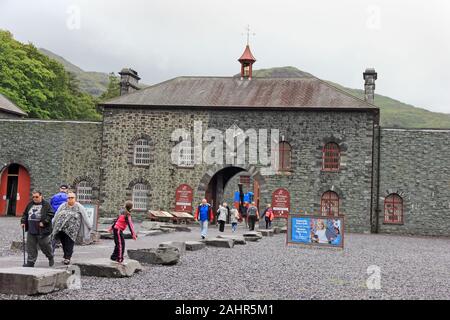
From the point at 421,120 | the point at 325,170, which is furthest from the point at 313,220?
the point at 421,120

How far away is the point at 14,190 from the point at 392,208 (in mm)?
21428

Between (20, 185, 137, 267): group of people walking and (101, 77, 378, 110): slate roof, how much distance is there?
20310 millimetres

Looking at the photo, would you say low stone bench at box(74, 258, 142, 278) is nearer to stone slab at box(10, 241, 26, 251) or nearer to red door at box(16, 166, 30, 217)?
stone slab at box(10, 241, 26, 251)

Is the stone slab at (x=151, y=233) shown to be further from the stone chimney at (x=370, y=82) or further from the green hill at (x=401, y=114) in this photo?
the green hill at (x=401, y=114)

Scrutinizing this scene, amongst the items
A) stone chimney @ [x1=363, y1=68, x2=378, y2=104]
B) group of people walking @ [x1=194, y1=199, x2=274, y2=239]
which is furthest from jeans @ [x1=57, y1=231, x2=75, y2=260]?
stone chimney @ [x1=363, y1=68, x2=378, y2=104]

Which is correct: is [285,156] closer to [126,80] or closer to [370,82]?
[370,82]

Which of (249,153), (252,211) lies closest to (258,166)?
(249,153)

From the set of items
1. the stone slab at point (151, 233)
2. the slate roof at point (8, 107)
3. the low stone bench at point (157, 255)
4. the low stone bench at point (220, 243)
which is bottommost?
the stone slab at point (151, 233)

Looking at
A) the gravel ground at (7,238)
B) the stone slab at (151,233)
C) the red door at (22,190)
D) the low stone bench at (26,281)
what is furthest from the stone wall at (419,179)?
the low stone bench at (26,281)

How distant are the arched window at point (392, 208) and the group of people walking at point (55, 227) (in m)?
21.9

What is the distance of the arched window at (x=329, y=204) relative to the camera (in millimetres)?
30438

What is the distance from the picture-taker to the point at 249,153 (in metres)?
31.2
